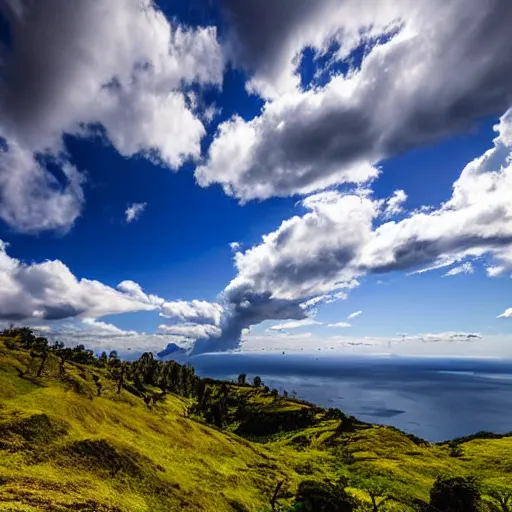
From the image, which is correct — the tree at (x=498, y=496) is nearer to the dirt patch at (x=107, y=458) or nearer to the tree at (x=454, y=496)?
the tree at (x=454, y=496)

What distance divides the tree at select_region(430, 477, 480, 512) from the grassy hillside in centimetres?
608

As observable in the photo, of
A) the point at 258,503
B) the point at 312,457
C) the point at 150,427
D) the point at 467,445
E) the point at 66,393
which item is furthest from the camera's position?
the point at 467,445

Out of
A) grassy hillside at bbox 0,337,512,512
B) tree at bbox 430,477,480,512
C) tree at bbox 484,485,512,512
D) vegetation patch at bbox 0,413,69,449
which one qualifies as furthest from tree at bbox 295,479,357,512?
vegetation patch at bbox 0,413,69,449

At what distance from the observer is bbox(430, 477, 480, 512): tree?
64.5 meters

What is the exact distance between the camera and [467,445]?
128 meters

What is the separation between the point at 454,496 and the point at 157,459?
50441mm

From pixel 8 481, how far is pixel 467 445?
449 feet

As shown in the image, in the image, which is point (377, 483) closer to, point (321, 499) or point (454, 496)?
point (454, 496)

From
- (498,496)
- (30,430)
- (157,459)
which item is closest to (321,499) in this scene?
(157,459)

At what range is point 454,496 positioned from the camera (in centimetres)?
6481

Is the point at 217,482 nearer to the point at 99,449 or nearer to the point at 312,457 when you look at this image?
the point at 99,449

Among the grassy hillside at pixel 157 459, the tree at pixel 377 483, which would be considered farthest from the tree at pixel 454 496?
the tree at pixel 377 483

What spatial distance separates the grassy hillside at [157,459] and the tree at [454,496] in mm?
6083

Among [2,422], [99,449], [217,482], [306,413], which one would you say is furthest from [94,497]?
[306,413]
